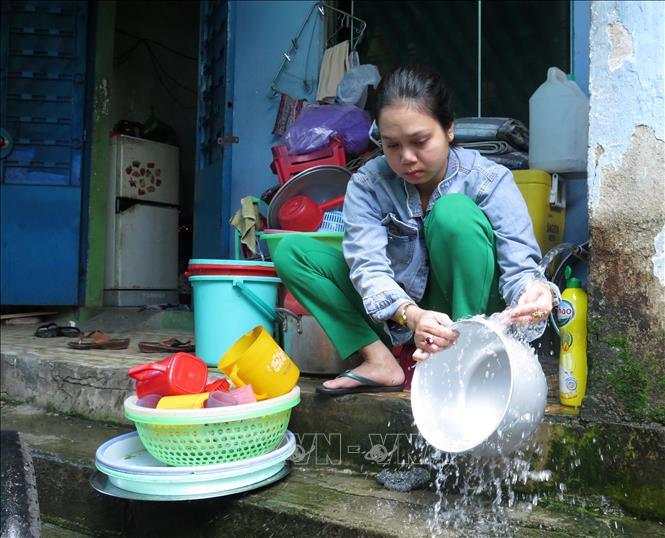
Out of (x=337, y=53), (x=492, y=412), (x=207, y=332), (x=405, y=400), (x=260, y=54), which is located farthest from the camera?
(x=260, y=54)

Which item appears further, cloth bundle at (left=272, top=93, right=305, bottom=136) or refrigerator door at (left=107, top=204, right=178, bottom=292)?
refrigerator door at (left=107, top=204, right=178, bottom=292)

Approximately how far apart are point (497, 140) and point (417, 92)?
1475 mm

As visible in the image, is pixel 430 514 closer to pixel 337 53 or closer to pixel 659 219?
pixel 659 219

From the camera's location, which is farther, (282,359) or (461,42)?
(461,42)

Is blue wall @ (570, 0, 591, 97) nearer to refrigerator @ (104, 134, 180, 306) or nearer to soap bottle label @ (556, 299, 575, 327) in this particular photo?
soap bottle label @ (556, 299, 575, 327)

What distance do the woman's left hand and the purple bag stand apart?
2.00 meters

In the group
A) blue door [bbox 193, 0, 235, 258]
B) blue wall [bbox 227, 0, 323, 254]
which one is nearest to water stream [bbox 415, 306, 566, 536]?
blue door [bbox 193, 0, 235, 258]

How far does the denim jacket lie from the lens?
176 cm

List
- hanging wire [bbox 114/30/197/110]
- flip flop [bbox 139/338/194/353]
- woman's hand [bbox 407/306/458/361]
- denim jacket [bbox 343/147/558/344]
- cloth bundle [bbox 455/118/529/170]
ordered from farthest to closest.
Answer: hanging wire [bbox 114/30/197/110], flip flop [bbox 139/338/194/353], cloth bundle [bbox 455/118/529/170], denim jacket [bbox 343/147/558/344], woman's hand [bbox 407/306/458/361]

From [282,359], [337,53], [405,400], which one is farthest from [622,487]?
[337,53]

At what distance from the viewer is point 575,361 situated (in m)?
1.90

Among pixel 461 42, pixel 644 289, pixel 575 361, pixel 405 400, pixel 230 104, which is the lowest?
pixel 405 400

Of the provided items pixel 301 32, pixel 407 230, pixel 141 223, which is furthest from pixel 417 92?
pixel 141 223

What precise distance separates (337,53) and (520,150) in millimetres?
1389
